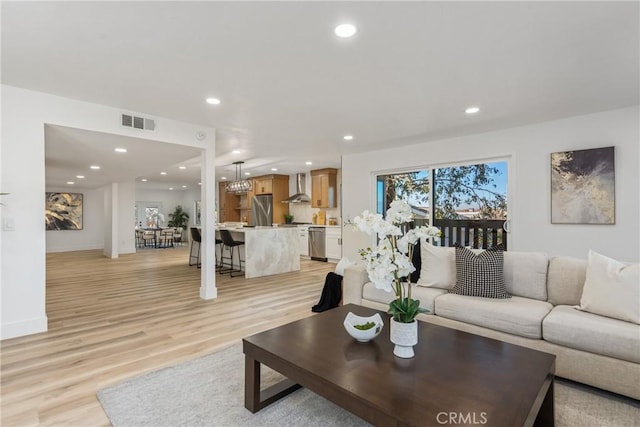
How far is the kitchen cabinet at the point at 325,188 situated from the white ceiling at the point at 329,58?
14.0ft

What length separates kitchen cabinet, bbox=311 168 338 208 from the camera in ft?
27.3

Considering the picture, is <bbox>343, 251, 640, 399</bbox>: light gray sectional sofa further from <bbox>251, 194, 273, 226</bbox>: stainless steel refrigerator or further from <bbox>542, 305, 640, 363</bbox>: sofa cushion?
<bbox>251, 194, 273, 226</bbox>: stainless steel refrigerator

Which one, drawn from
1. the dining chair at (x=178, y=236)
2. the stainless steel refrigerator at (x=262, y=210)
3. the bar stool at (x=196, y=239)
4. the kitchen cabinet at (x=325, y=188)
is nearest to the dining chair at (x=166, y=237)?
the dining chair at (x=178, y=236)

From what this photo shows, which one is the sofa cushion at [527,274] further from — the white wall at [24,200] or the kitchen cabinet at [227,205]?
the kitchen cabinet at [227,205]

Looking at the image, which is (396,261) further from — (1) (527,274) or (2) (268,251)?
(2) (268,251)

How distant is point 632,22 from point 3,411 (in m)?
4.54

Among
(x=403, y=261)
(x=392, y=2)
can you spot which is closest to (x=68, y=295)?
(x=403, y=261)

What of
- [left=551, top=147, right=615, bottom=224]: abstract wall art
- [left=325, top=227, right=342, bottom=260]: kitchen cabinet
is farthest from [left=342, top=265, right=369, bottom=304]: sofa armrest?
[left=325, top=227, right=342, bottom=260]: kitchen cabinet

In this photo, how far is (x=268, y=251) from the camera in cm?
623

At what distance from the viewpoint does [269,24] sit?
204 centimetres

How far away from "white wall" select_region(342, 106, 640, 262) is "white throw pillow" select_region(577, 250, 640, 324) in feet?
5.63

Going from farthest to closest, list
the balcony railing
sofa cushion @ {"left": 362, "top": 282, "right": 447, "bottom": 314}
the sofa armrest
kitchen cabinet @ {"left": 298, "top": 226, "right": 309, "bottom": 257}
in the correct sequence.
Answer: kitchen cabinet @ {"left": 298, "top": 226, "right": 309, "bottom": 257}
the balcony railing
the sofa armrest
sofa cushion @ {"left": 362, "top": 282, "right": 447, "bottom": 314}

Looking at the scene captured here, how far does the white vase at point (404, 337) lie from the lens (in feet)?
5.56

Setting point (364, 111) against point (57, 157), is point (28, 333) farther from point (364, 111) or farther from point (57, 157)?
point (364, 111)
